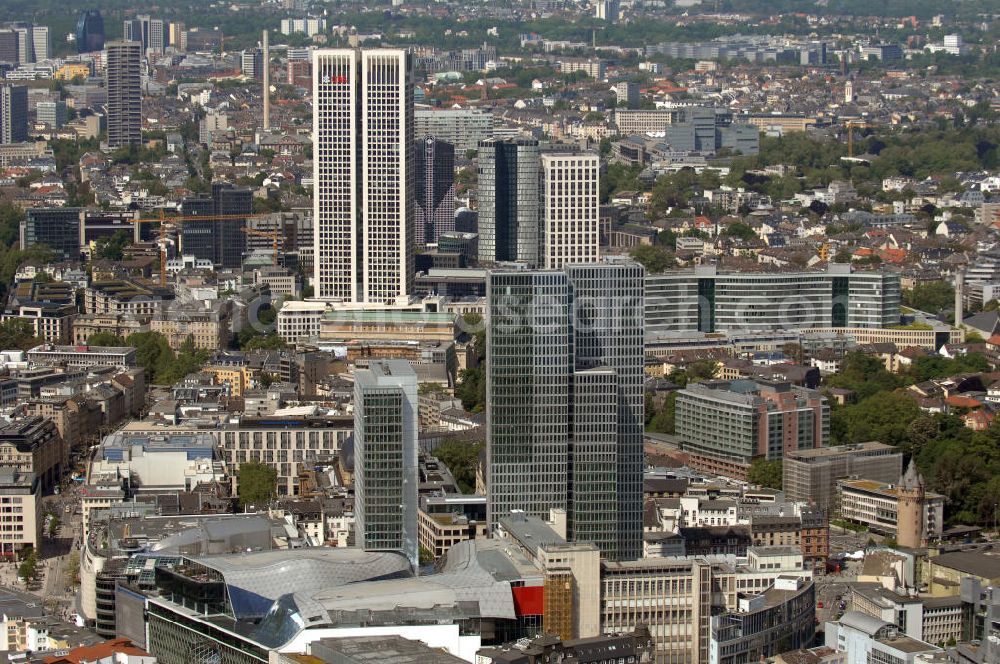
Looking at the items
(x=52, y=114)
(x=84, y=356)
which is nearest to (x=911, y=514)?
(x=84, y=356)

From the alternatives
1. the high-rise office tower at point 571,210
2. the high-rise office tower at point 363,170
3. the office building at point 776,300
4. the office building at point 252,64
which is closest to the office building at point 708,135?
the office building at point 252,64

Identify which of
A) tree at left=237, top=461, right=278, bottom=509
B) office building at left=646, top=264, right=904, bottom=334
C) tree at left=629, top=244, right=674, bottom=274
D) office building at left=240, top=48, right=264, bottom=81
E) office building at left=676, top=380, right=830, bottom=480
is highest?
office building at left=240, top=48, right=264, bottom=81

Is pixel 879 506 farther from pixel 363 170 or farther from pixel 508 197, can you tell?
pixel 508 197

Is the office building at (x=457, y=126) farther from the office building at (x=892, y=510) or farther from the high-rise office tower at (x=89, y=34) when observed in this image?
the high-rise office tower at (x=89, y=34)

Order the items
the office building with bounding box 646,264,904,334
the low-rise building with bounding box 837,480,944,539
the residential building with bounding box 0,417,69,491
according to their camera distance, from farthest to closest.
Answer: the office building with bounding box 646,264,904,334, the residential building with bounding box 0,417,69,491, the low-rise building with bounding box 837,480,944,539

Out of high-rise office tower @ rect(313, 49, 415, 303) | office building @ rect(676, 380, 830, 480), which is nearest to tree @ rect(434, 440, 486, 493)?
office building @ rect(676, 380, 830, 480)

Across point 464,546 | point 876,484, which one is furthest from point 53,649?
point 876,484

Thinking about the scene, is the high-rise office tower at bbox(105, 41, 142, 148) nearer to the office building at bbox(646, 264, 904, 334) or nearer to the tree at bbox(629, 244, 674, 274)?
the tree at bbox(629, 244, 674, 274)
